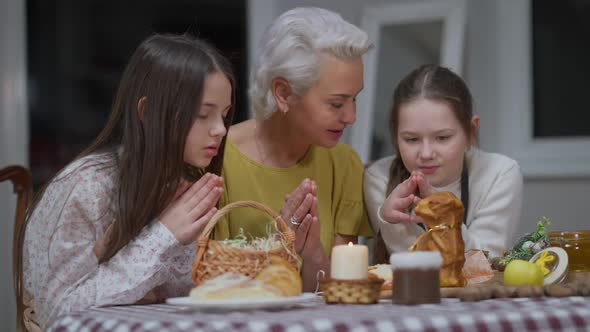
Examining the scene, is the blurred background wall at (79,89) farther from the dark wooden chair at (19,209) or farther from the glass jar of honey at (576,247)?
the glass jar of honey at (576,247)

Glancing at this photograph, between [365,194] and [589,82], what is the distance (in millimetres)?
2071

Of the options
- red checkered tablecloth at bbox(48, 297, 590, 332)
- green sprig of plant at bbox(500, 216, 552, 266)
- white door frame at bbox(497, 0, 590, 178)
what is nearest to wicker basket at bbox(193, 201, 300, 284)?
red checkered tablecloth at bbox(48, 297, 590, 332)

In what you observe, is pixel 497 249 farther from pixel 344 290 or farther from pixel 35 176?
pixel 35 176

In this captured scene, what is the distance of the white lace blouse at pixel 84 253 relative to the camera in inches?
73.2

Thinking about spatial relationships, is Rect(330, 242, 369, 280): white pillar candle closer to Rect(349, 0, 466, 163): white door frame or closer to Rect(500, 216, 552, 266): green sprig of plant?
Rect(500, 216, 552, 266): green sprig of plant

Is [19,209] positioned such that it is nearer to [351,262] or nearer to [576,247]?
[351,262]

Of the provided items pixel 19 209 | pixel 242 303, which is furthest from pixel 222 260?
pixel 19 209

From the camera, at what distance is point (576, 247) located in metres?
2.10

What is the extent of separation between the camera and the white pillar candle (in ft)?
5.50

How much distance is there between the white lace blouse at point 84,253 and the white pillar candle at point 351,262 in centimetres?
40

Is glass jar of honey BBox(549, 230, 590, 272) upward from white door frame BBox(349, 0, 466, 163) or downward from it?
downward

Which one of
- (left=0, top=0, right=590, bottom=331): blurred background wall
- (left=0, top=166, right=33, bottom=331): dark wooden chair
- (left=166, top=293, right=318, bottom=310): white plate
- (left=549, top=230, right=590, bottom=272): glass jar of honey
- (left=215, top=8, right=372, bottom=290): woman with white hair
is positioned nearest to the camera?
(left=166, top=293, right=318, bottom=310): white plate

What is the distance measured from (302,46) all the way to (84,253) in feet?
2.93

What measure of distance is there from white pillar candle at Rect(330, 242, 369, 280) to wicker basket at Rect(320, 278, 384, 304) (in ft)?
0.06
